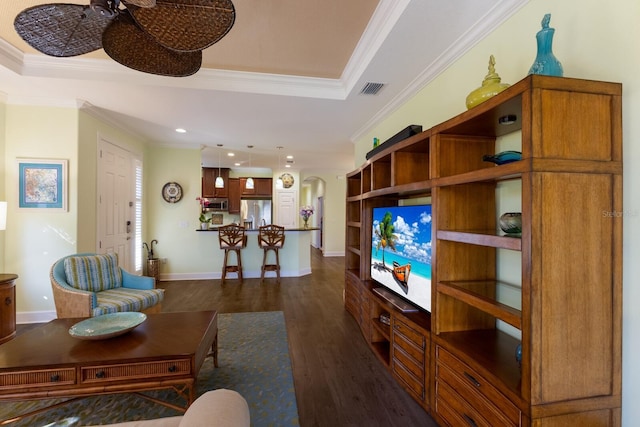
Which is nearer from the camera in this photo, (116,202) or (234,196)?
(116,202)

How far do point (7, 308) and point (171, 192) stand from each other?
301cm

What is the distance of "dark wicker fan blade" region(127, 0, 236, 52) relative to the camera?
126 centimetres

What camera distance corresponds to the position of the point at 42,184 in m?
3.30

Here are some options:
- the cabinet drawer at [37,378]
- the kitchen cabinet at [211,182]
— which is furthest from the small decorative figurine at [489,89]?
the kitchen cabinet at [211,182]

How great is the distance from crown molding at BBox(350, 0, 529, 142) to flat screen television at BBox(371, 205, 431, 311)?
3.77ft

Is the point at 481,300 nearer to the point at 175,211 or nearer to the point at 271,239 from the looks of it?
the point at 271,239

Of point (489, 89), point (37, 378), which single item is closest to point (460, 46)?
point (489, 89)

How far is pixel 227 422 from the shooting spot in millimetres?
845

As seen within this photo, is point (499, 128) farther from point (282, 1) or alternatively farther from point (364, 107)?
point (364, 107)

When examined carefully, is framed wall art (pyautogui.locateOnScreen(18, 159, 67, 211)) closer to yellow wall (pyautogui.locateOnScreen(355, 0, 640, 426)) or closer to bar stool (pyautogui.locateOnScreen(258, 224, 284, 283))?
bar stool (pyautogui.locateOnScreen(258, 224, 284, 283))

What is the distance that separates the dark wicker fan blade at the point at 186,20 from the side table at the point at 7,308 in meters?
2.98

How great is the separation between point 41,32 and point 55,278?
2.23 meters

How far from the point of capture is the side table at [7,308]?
8.73 feet

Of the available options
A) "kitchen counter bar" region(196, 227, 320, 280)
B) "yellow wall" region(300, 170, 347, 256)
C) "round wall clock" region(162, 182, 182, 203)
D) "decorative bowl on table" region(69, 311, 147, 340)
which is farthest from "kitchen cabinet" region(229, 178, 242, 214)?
"decorative bowl on table" region(69, 311, 147, 340)
